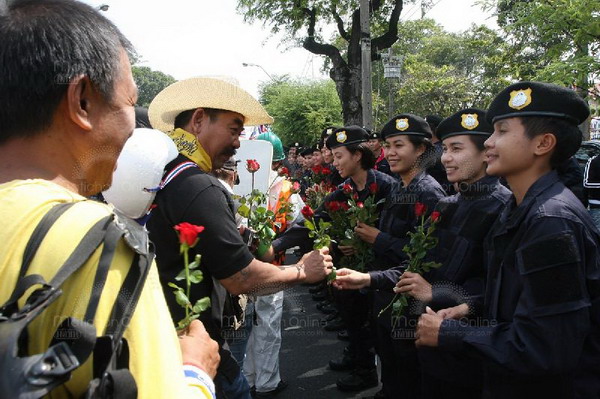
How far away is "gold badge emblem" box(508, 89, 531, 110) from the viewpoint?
217 centimetres

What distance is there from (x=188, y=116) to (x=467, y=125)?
1761mm

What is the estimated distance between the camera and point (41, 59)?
967 mm

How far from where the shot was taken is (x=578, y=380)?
78.0 inches

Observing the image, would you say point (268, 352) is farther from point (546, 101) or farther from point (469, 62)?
point (469, 62)

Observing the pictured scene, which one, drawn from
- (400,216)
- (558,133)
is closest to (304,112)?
(400,216)

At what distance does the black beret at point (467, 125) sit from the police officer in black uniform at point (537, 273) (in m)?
0.82

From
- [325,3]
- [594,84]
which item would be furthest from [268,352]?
[325,3]

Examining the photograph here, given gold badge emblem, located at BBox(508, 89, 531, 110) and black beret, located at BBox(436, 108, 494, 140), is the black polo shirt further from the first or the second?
black beret, located at BBox(436, 108, 494, 140)

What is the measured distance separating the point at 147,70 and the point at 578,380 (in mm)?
82386

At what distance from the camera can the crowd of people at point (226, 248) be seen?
85 cm

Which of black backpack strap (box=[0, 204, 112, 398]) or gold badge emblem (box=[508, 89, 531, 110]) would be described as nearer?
black backpack strap (box=[0, 204, 112, 398])

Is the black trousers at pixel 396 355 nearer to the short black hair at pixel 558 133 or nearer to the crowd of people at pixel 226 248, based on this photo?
the crowd of people at pixel 226 248

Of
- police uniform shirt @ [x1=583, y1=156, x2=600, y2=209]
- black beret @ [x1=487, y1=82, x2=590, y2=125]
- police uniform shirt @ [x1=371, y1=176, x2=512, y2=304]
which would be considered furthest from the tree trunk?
black beret @ [x1=487, y1=82, x2=590, y2=125]

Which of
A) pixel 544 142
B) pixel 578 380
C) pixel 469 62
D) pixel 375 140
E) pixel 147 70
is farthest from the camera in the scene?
pixel 147 70
